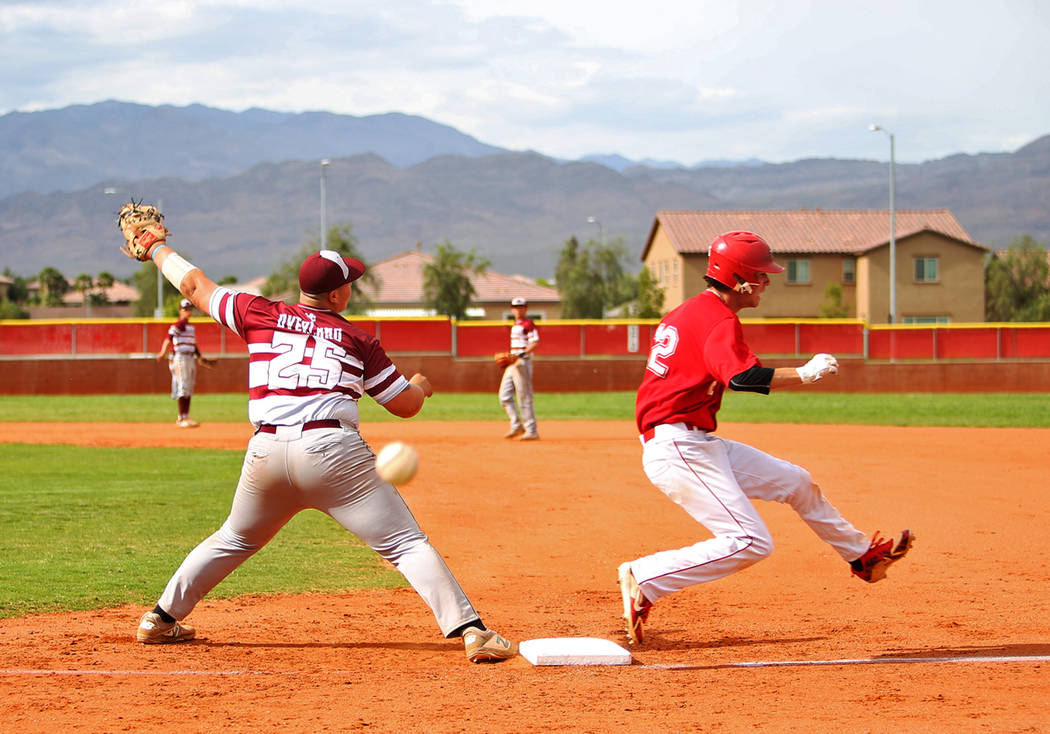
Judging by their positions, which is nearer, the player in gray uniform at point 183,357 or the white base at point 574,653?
the white base at point 574,653

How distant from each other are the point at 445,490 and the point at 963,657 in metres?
7.29

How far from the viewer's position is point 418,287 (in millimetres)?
96062

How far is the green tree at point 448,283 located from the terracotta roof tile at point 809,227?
1376cm

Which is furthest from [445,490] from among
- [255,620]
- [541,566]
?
[255,620]

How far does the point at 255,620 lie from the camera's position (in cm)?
680

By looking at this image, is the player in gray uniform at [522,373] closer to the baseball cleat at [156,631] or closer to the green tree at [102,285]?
the baseball cleat at [156,631]

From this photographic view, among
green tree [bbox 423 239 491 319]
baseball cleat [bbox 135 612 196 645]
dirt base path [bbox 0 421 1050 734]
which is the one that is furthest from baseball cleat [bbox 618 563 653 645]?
green tree [bbox 423 239 491 319]

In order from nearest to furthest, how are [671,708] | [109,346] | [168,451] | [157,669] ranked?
1. [671,708]
2. [157,669]
3. [168,451]
4. [109,346]

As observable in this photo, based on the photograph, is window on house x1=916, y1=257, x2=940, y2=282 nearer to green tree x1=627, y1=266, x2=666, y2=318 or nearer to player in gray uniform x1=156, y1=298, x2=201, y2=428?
green tree x1=627, y1=266, x2=666, y2=318

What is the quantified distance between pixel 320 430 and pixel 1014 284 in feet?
238

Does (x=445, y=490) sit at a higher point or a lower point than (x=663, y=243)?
lower

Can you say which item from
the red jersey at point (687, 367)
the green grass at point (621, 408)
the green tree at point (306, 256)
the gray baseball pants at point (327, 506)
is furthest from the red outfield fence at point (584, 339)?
the green tree at point (306, 256)

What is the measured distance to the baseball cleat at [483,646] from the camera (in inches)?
221

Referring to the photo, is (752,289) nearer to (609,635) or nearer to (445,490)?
(609,635)
